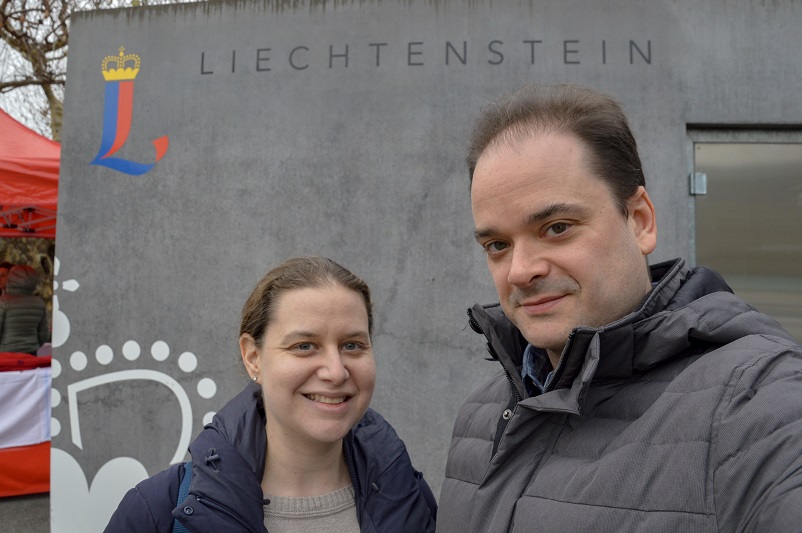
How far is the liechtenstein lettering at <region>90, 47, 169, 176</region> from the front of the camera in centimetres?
451

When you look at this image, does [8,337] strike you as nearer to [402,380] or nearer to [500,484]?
[402,380]

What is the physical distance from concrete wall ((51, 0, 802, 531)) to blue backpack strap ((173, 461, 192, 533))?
2408 millimetres

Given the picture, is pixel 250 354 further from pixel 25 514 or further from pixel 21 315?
pixel 21 315

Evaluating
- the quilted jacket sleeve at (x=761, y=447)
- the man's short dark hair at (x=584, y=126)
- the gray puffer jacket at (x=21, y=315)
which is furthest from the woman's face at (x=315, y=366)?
the gray puffer jacket at (x=21, y=315)

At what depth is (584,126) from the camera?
1.26m

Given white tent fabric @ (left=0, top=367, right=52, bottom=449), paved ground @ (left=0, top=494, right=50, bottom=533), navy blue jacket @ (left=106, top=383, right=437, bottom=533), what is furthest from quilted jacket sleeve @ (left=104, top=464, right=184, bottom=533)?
white tent fabric @ (left=0, top=367, right=52, bottom=449)

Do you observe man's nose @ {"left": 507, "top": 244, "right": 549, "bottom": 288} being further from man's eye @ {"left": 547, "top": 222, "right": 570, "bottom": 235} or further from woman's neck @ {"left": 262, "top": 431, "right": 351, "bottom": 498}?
woman's neck @ {"left": 262, "top": 431, "right": 351, "bottom": 498}

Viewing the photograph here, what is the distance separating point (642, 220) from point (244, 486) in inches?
46.9

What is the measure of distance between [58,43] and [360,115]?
9035 mm

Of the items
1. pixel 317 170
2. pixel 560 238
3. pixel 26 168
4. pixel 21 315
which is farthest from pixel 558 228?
pixel 21 315

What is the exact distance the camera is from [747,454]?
0.93 metres

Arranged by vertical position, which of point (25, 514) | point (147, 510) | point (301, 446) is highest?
point (301, 446)

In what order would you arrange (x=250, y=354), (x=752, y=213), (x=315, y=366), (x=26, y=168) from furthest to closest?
1. (x=26, y=168)
2. (x=752, y=213)
3. (x=250, y=354)
4. (x=315, y=366)

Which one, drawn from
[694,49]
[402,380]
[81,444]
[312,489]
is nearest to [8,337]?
[81,444]
